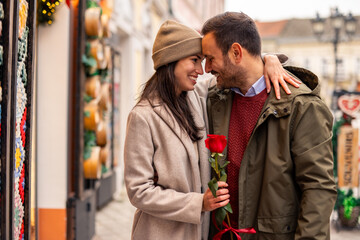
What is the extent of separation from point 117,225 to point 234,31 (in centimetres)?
425

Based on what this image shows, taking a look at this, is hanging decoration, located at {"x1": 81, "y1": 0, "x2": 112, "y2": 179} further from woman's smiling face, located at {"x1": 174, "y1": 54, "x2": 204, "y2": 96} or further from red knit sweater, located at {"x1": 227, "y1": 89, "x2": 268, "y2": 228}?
red knit sweater, located at {"x1": 227, "y1": 89, "x2": 268, "y2": 228}

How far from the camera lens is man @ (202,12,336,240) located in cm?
212

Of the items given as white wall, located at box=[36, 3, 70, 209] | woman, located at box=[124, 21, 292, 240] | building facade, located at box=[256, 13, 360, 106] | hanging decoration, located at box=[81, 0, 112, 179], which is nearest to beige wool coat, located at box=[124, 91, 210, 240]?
woman, located at box=[124, 21, 292, 240]

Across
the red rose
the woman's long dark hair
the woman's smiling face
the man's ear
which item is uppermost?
the man's ear

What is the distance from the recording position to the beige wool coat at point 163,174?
2182 mm

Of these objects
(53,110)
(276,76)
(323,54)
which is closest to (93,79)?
(53,110)

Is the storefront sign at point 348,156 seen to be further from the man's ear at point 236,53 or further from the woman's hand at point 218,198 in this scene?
the woman's hand at point 218,198

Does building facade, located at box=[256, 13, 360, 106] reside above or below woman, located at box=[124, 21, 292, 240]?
above

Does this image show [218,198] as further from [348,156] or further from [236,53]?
[348,156]

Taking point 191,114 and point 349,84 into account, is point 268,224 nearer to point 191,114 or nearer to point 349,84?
point 191,114

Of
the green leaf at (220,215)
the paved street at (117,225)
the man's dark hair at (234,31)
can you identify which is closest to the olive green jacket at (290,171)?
the green leaf at (220,215)

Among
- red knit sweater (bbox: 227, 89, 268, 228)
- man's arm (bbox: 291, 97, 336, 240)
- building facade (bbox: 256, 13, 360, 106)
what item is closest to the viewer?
man's arm (bbox: 291, 97, 336, 240)

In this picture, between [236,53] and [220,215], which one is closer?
[220,215]

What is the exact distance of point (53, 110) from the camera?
4.53 meters
